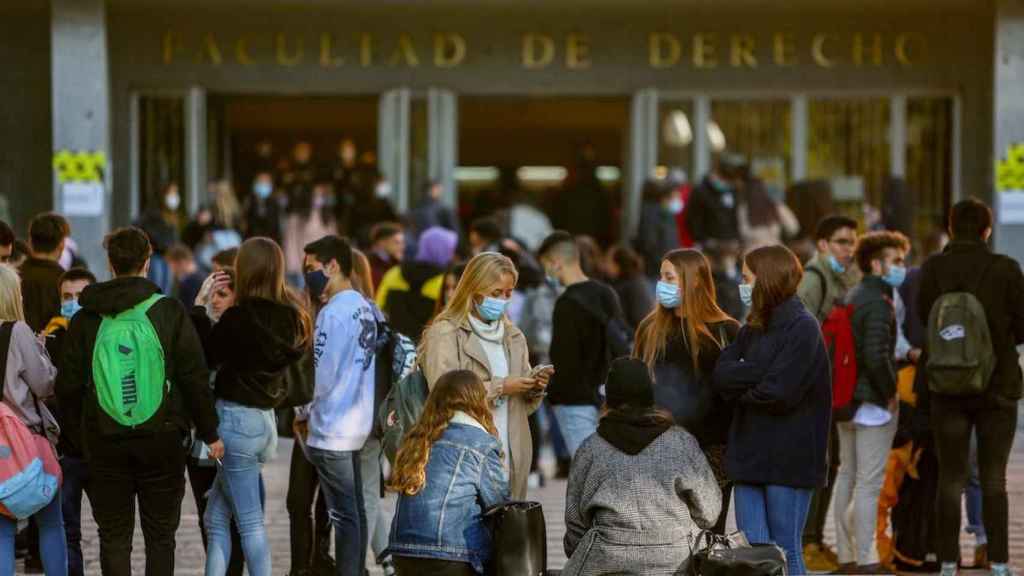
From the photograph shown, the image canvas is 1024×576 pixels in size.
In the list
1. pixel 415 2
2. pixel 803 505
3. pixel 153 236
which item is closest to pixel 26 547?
pixel 803 505

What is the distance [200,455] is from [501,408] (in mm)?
1451

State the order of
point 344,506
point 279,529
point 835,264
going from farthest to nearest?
point 279,529
point 835,264
point 344,506

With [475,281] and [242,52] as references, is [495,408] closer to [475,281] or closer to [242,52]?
[475,281]

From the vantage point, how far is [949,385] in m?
9.17

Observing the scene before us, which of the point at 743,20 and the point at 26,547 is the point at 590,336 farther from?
the point at 743,20

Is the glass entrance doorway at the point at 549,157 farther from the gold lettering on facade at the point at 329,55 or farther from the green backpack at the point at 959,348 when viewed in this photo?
the green backpack at the point at 959,348

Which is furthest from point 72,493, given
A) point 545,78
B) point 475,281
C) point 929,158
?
point 929,158

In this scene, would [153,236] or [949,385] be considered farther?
[153,236]

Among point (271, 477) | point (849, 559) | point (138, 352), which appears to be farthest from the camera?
point (271, 477)

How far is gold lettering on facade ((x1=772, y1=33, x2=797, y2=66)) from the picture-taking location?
20125 mm

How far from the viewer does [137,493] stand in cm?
817

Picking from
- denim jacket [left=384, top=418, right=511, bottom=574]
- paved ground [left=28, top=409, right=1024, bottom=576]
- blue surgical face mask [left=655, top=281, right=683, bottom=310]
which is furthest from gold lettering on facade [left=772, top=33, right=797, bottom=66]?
denim jacket [left=384, top=418, right=511, bottom=574]

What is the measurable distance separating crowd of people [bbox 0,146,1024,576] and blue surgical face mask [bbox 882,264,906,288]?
24mm

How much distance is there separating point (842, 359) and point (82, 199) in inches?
423
